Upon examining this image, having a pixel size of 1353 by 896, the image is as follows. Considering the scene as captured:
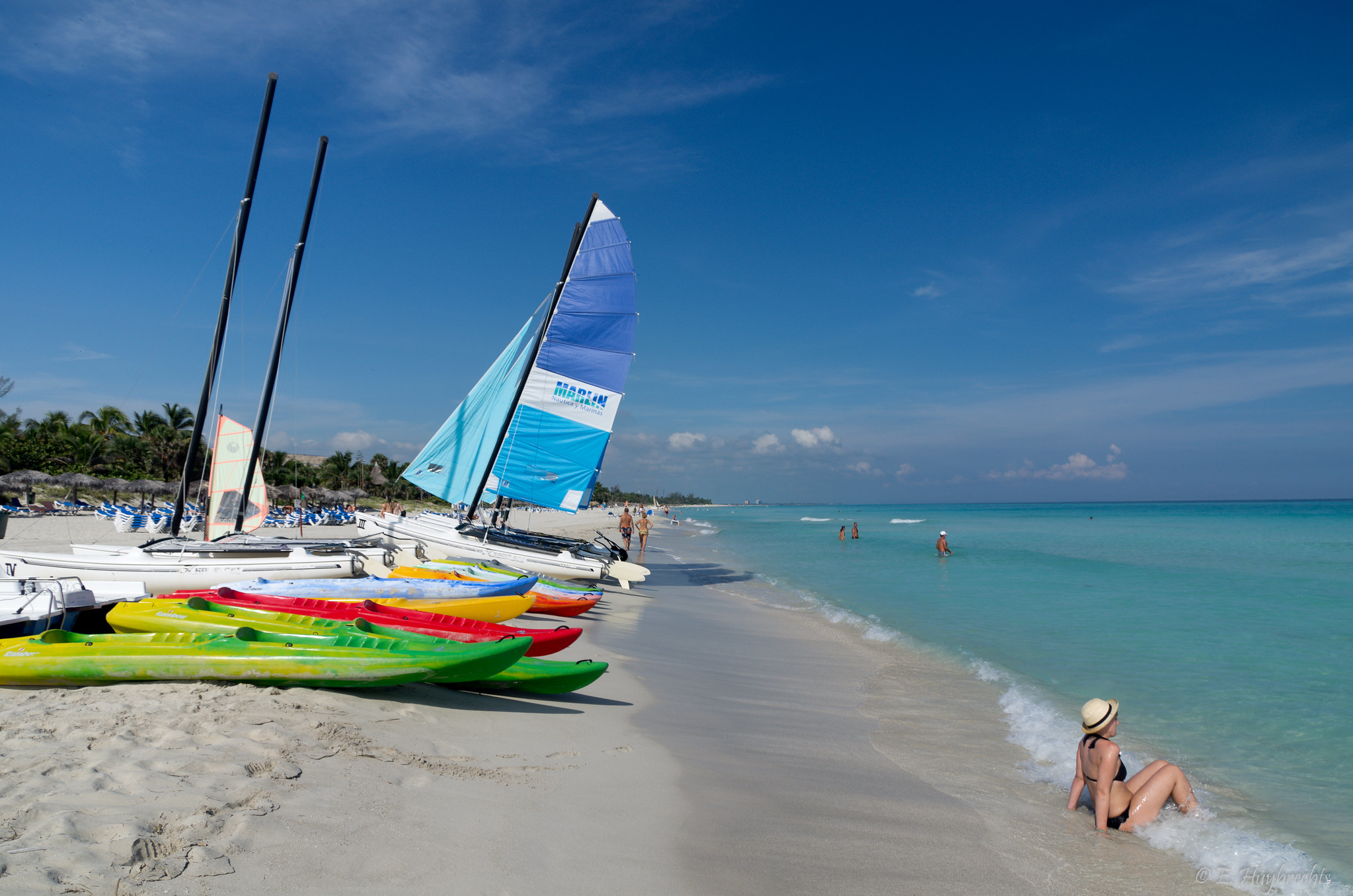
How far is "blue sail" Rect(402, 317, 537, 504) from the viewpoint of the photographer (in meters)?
16.8

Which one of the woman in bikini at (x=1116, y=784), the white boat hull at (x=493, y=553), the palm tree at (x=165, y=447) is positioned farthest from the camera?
the palm tree at (x=165, y=447)

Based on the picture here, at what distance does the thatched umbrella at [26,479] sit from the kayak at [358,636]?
108 ft

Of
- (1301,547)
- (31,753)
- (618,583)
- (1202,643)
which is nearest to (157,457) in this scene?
(618,583)

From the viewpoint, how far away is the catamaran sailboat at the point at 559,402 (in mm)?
16594

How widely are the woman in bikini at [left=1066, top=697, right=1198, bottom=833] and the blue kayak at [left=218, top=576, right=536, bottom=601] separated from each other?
7.17 metres

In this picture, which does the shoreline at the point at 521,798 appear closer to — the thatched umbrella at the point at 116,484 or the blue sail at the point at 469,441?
the blue sail at the point at 469,441

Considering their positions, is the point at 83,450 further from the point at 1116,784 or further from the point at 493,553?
the point at 1116,784

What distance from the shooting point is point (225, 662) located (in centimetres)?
507

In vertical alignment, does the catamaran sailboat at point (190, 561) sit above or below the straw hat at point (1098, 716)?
below

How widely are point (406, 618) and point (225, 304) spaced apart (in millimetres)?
10679

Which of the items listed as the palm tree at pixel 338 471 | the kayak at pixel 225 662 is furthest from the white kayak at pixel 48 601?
the palm tree at pixel 338 471

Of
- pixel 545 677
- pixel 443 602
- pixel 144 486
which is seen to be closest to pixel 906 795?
pixel 545 677

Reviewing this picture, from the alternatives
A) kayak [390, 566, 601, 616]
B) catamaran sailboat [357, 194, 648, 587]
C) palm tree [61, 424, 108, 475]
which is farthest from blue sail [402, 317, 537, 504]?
palm tree [61, 424, 108, 475]

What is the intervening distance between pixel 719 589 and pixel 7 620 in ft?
45.2
